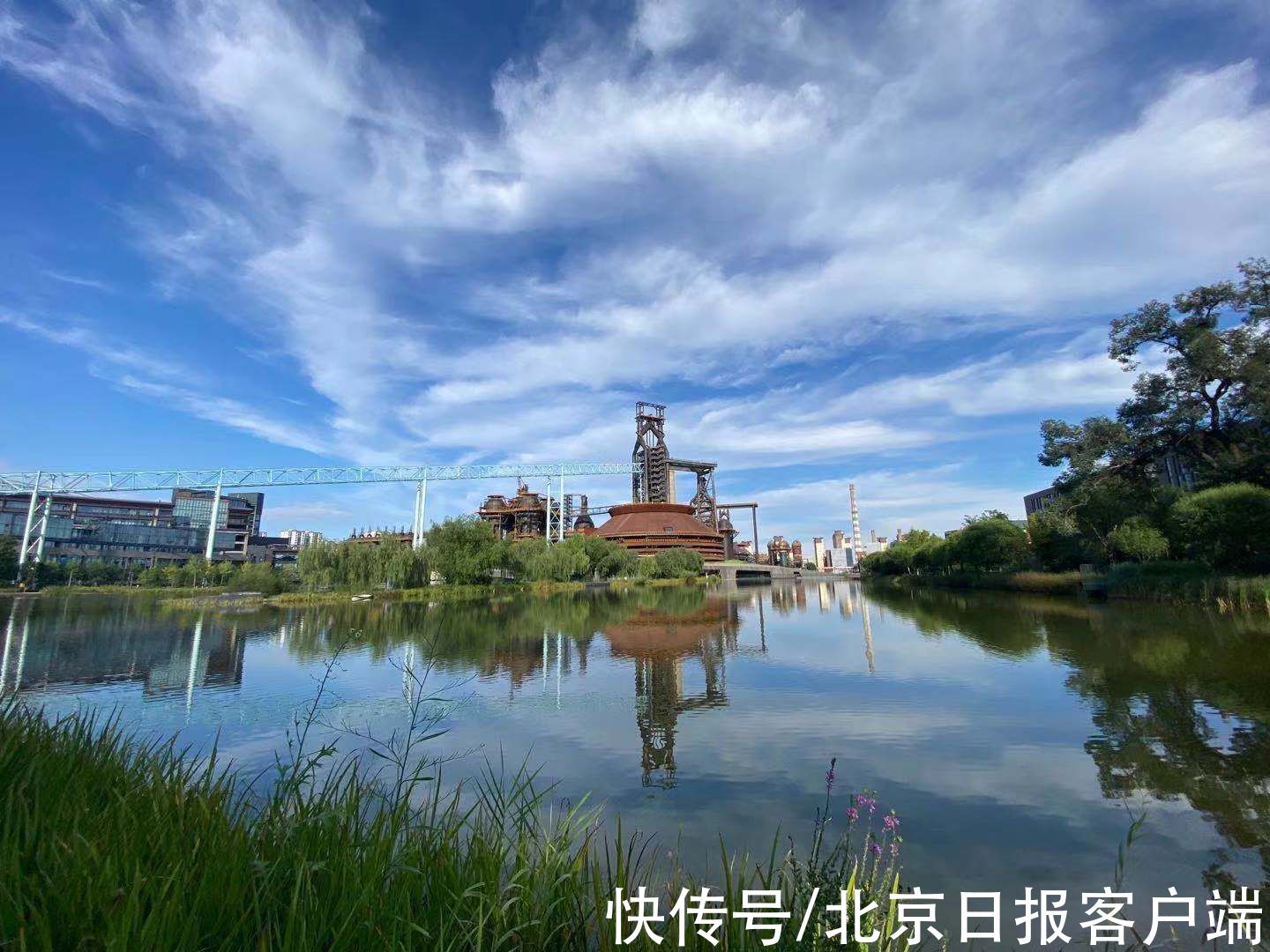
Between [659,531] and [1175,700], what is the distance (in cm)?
12564

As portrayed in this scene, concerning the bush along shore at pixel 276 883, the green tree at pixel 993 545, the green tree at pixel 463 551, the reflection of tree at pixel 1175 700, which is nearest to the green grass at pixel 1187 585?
the reflection of tree at pixel 1175 700

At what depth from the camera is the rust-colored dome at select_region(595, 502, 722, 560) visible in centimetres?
13625

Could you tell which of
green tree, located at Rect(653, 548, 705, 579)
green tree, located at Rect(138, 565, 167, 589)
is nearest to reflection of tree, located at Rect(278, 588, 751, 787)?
green tree, located at Rect(653, 548, 705, 579)

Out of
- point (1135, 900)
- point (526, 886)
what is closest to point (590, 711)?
point (1135, 900)

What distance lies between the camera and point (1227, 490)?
3030cm

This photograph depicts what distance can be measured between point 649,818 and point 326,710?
1014cm

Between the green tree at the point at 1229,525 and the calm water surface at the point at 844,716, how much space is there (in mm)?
4865

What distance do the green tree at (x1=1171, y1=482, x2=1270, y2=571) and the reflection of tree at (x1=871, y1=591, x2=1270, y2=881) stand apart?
4658 millimetres

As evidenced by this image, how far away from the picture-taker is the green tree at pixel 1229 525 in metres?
28.9

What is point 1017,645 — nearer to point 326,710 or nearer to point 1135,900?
point 1135,900

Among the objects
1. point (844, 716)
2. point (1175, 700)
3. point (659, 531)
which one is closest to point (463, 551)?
point (844, 716)

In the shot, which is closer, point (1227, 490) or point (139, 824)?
point (139, 824)

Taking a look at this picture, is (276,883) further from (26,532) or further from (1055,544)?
(26,532)

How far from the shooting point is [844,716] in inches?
534
